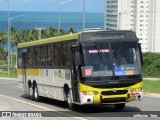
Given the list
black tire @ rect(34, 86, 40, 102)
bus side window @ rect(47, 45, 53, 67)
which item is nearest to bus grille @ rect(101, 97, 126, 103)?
bus side window @ rect(47, 45, 53, 67)

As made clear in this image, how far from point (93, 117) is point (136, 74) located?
2.56 meters

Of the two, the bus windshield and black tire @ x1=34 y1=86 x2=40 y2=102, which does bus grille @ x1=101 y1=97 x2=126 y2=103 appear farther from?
black tire @ x1=34 y1=86 x2=40 y2=102

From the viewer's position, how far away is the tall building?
9128 cm

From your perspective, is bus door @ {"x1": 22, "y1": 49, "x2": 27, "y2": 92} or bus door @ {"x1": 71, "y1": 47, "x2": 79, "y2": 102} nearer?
bus door @ {"x1": 71, "y1": 47, "x2": 79, "y2": 102}

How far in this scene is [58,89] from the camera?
21.6 m

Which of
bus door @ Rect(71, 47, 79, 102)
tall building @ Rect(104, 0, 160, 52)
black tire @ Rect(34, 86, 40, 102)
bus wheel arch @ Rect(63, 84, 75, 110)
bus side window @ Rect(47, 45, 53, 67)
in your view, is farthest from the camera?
tall building @ Rect(104, 0, 160, 52)

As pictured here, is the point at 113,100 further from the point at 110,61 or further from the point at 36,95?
the point at 36,95

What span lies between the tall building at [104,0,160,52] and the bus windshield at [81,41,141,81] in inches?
2803

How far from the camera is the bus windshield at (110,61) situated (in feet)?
60.2

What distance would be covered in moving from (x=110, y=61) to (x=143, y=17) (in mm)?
76237

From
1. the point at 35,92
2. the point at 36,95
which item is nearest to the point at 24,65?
the point at 35,92

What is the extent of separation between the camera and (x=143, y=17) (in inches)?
3688

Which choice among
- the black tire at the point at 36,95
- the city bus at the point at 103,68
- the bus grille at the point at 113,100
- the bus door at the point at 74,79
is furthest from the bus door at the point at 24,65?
the bus grille at the point at 113,100

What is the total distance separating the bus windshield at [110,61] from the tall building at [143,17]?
71.2m
